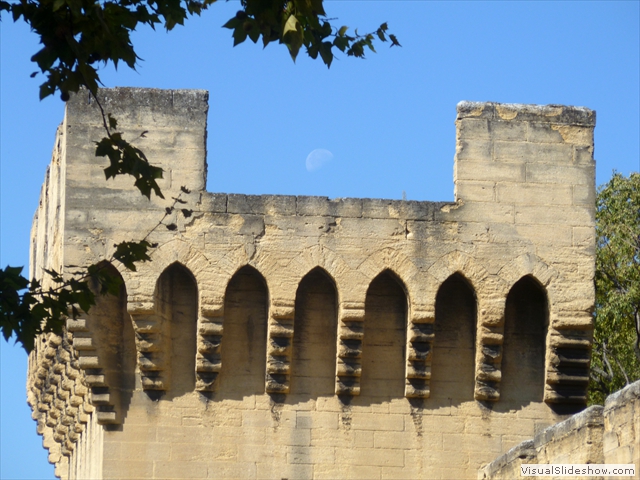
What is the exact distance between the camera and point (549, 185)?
11.3 metres

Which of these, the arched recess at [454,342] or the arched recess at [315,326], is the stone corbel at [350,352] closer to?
the arched recess at [315,326]

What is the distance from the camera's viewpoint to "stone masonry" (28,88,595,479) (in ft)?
35.6

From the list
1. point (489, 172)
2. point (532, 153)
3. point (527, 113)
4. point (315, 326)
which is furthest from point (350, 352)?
point (527, 113)

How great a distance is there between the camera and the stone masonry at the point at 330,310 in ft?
35.6

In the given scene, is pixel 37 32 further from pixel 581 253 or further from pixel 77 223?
pixel 581 253

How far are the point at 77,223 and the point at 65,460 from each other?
413 cm

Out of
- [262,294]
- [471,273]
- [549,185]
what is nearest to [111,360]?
[262,294]

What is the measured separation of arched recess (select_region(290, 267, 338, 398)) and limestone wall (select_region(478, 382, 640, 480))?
2.23 meters

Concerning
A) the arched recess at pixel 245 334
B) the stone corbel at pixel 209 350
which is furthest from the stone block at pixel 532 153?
the stone corbel at pixel 209 350

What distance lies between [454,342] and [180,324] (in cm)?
237

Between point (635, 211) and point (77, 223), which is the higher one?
point (635, 211)

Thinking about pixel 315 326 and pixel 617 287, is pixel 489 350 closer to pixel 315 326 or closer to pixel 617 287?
pixel 315 326

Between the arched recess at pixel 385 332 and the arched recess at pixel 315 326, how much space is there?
294mm

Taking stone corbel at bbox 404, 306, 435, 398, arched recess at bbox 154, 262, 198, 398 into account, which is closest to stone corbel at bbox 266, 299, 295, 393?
arched recess at bbox 154, 262, 198, 398
